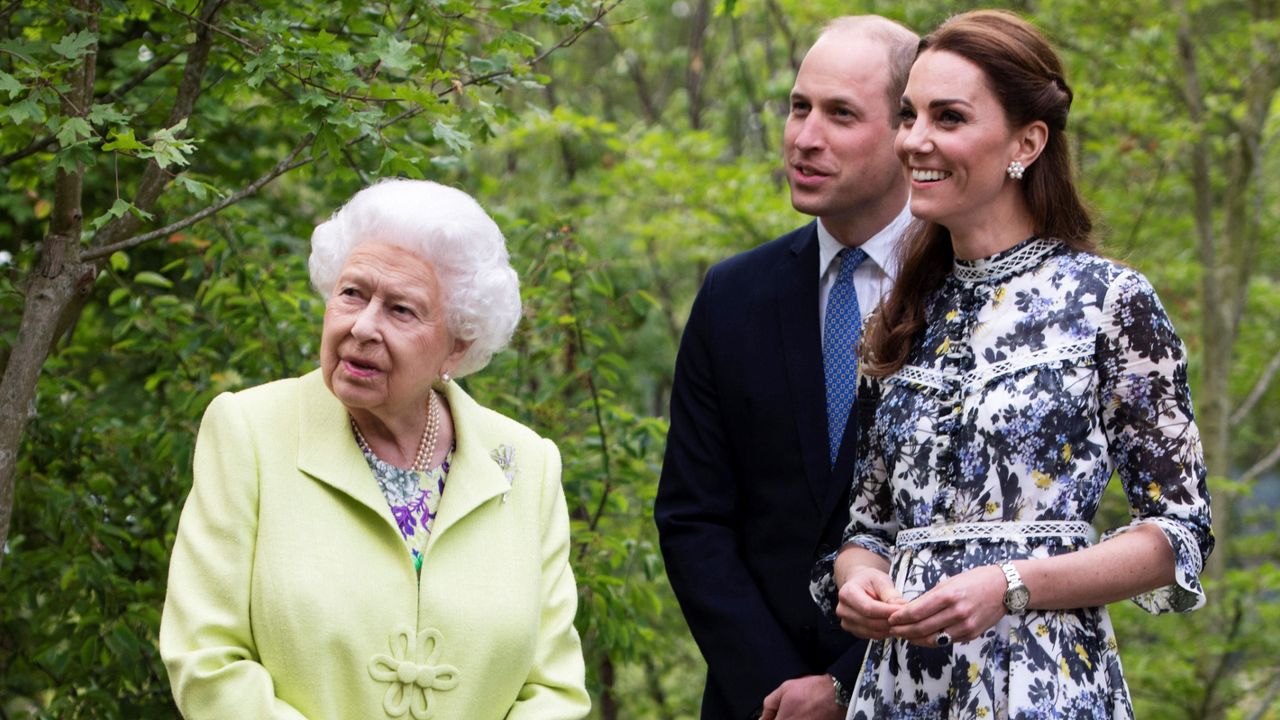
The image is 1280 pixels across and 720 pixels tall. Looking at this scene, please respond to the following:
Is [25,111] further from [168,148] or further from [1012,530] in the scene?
[1012,530]

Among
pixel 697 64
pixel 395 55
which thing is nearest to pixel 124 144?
pixel 395 55

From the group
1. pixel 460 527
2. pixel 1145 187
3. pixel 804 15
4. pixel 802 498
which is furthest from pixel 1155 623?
pixel 460 527

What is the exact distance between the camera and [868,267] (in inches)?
127

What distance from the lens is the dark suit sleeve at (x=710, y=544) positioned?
3.03 metres

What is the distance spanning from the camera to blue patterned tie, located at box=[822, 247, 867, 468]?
3.09 metres

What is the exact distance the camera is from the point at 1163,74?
927cm

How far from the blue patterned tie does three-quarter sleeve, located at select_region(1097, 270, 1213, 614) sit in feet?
2.45

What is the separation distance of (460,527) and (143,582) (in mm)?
1864

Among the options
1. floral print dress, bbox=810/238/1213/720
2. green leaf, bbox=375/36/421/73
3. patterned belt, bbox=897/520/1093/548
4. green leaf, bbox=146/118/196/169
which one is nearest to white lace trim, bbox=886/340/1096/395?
floral print dress, bbox=810/238/1213/720

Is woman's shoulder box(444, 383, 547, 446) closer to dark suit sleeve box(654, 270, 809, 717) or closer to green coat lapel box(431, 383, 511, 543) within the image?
green coat lapel box(431, 383, 511, 543)

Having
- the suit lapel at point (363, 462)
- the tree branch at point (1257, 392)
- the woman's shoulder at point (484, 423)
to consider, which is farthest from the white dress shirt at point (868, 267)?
the tree branch at point (1257, 392)

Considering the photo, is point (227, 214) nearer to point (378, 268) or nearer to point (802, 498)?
point (378, 268)

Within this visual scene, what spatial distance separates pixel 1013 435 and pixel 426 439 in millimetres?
1171

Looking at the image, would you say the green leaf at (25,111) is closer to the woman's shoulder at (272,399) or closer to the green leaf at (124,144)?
the green leaf at (124,144)
